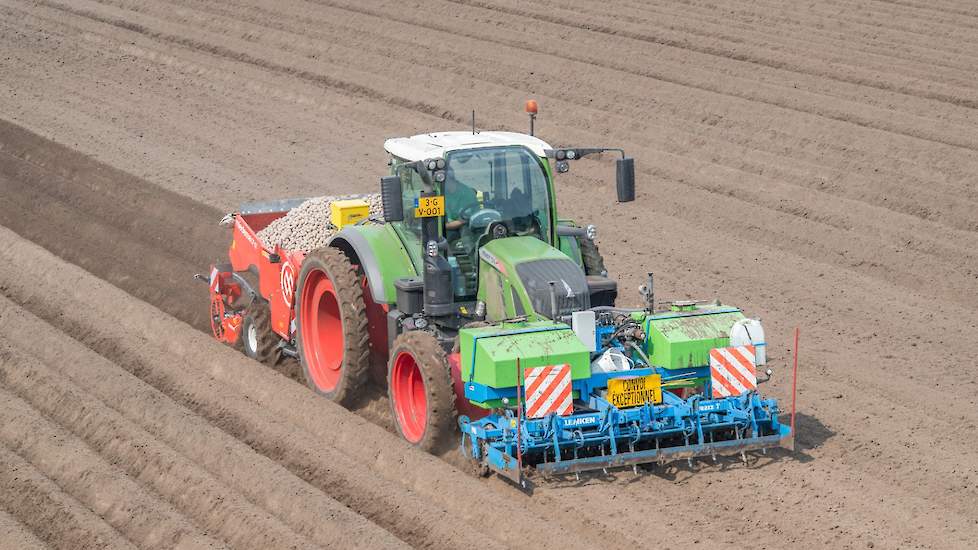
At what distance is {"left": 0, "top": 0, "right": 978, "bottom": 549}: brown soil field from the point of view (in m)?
9.55

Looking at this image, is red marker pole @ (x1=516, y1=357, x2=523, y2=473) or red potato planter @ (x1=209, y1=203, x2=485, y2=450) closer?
red marker pole @ (x1=516, y1=357, x2=523, y2=473)

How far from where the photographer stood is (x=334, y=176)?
64.4 ft

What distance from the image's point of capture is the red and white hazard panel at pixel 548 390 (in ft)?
31.8

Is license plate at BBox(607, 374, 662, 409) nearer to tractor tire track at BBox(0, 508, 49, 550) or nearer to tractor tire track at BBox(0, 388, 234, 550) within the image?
tractor tire track at BBox(0, 388, 234, 550)

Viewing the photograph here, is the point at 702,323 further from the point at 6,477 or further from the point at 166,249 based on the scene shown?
the point at 166,249

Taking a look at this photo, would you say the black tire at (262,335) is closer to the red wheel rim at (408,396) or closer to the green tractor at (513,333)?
the green tractor at (513,333)

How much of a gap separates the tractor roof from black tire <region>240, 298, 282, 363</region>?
7.89 ft

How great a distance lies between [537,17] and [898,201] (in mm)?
9021

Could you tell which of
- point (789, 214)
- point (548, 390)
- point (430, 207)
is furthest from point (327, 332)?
point (789, 214)

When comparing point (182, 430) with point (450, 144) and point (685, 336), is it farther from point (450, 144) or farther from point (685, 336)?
point (685, 336)

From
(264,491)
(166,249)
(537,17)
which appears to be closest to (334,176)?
(166,249)

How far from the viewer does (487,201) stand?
1105 cm

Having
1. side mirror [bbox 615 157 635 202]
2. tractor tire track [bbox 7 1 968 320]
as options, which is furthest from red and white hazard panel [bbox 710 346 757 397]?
tractor tire track [bbox 7 1 968 320]

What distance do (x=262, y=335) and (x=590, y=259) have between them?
3323 millimetres
